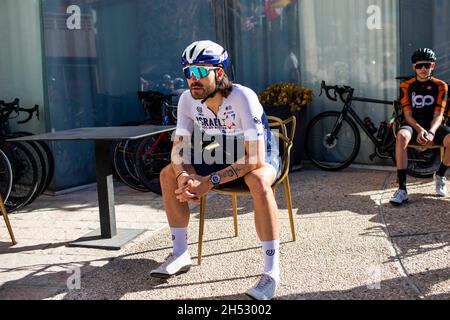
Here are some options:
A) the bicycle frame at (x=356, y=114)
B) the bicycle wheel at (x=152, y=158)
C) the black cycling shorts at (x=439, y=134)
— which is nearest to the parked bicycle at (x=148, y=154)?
the bicycle wheel at (x=152, y=158)

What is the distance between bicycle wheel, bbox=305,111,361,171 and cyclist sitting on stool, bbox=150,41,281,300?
10.4 ft

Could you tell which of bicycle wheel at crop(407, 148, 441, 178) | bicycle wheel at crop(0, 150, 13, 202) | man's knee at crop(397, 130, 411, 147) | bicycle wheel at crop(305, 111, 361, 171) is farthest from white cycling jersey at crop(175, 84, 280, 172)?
bicycle wheel at crop(305, 111, 361, 171)

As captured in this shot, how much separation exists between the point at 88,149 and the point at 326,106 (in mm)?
2856

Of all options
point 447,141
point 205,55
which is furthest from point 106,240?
point 447,141

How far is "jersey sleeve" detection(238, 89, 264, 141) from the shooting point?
3504 mm

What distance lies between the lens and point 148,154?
617 centimetres

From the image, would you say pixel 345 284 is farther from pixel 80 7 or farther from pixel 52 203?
pixel 80 7

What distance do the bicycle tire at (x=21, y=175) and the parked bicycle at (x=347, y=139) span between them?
123 inches

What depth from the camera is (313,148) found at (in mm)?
7203

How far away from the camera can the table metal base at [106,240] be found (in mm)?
4391

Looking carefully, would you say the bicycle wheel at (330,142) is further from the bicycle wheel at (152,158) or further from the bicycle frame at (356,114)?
the bicycle wheel at (152,158)

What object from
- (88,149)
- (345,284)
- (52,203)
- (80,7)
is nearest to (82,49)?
(80,7)

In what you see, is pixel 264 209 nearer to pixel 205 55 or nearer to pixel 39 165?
pixel 205 55

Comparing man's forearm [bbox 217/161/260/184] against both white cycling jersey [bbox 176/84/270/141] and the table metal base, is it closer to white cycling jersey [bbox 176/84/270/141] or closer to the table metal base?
white cycling jersey [bbox 176/84/270/141]
